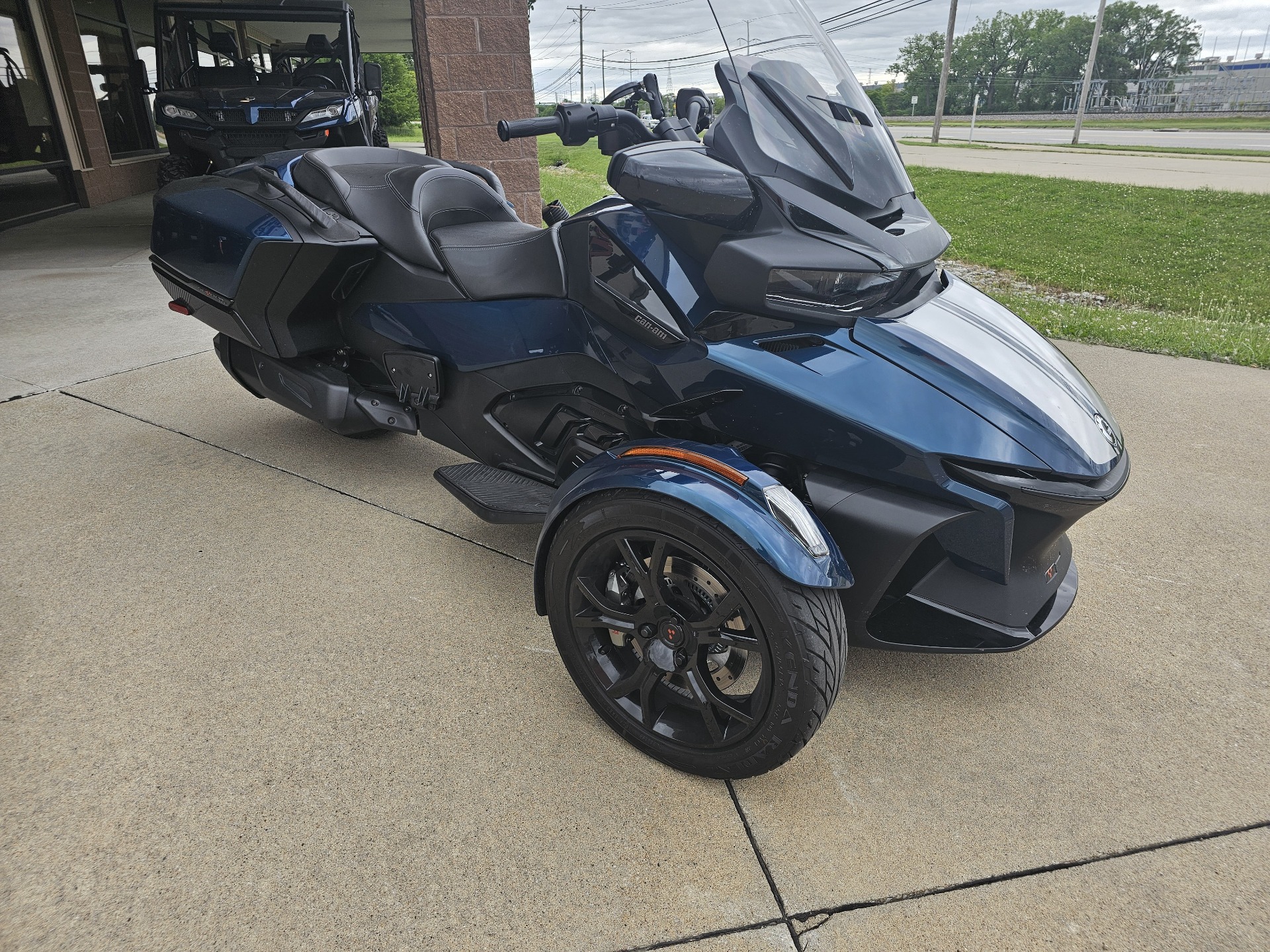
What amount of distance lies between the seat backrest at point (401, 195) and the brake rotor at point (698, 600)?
1296mm

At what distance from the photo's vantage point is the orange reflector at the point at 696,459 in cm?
173

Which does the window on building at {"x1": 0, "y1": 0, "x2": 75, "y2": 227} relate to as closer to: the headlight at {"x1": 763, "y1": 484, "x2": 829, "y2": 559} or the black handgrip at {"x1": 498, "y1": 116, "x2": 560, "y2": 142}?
the black handgrip at {"x1": 498, "y1": 116, "x2": 560, "y2": 142}

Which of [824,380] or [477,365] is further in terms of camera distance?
[477,365]

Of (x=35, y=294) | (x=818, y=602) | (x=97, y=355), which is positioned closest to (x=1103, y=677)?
(x=818, y=602)

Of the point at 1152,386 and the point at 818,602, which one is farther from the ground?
the point at 818,602

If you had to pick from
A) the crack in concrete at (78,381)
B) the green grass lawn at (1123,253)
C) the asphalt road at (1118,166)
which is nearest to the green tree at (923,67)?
the asphalt road at (1118,166)

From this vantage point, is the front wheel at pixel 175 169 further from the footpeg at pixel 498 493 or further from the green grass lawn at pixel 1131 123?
the green grass lawn at pixel 1131 123

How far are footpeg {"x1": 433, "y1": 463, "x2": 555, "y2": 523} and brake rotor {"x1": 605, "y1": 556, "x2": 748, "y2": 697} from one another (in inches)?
19.2

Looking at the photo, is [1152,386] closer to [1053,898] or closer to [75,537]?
[1053,898]

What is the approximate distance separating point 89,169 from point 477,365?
10.4m

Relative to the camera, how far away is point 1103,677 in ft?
7.24

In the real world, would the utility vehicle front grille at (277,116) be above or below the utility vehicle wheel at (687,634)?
above

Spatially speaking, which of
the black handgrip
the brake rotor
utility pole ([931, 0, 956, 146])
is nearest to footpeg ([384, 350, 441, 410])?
the black handgrip

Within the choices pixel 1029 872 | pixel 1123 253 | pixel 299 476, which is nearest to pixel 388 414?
pixel 299 476
